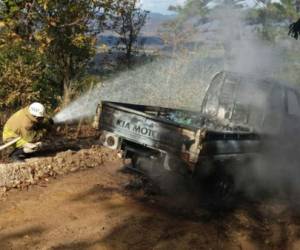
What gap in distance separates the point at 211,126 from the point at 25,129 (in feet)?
10.8

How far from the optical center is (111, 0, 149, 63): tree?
1289 cm

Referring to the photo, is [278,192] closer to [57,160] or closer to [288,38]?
[57,160]

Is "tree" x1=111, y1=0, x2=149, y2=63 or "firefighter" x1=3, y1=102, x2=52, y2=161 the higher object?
"tree" x1=111, y1=0, x2=149, y2=63

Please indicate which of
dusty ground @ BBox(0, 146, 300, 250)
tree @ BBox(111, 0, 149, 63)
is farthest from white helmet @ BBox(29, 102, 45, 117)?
tree @ BBox(111, 0, 149, 63)

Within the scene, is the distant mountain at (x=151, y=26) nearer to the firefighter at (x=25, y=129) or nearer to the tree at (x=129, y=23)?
the tree at (x=129, y=23)

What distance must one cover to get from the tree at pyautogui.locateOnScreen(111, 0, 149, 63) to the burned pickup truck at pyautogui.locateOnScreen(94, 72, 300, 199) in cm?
498

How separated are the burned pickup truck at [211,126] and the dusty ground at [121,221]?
63 centimetres

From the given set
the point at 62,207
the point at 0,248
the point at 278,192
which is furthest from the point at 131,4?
the point at 0,248

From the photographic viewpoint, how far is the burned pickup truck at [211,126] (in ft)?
21.1

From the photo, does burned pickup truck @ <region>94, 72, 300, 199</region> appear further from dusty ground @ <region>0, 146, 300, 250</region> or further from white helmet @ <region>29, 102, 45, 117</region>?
white helmet @ <region>29, 102, 45, 117</region>

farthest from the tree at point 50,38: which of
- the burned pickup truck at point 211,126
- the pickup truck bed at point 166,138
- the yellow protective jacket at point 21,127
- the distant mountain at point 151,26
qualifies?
the pickup truck bed at point 166,138

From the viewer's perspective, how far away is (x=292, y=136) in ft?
27.0

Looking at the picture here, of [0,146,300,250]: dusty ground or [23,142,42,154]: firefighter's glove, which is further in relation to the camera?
[23,142,42,154]: firefighter's glove

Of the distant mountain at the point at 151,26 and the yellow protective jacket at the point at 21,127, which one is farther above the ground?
the distant mountain at the point at 151,26
